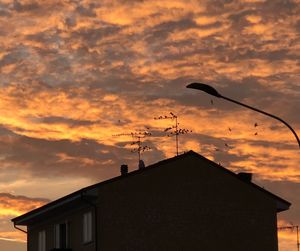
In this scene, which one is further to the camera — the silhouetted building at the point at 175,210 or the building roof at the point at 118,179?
the silhouetted building at the point at 175,210

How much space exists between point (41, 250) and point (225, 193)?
12599mm

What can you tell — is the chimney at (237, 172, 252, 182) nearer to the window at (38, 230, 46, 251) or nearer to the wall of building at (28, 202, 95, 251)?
the wall of building at (28, 202, 95, 251)

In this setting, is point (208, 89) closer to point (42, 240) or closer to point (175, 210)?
point (175, 210)

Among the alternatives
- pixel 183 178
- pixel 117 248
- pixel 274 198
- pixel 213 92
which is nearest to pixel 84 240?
pixel 117 248

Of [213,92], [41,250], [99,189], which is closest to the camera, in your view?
[213,92]

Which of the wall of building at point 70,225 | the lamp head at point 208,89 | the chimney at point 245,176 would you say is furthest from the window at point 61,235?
the lamp head at point 208,89

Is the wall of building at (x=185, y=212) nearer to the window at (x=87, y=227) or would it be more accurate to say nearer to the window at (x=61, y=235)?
the window at (x=87, y=227)

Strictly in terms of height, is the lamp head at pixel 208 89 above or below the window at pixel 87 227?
above

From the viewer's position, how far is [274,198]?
46719 mm

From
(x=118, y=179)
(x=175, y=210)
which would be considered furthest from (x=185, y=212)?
(x=118, y=179)

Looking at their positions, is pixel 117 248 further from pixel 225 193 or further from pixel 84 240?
pixel 225 193

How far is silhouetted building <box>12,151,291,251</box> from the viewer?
142 ft

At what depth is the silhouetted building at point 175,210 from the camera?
1705 inches

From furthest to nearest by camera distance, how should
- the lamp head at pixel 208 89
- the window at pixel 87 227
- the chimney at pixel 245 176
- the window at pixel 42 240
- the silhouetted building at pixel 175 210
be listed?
the window at pixel 42 240, the chimney at pixel 245 176, the window at pixel 87 227, the silhouetted building at pixel 175 210, the lamp head at pixel 208 89
